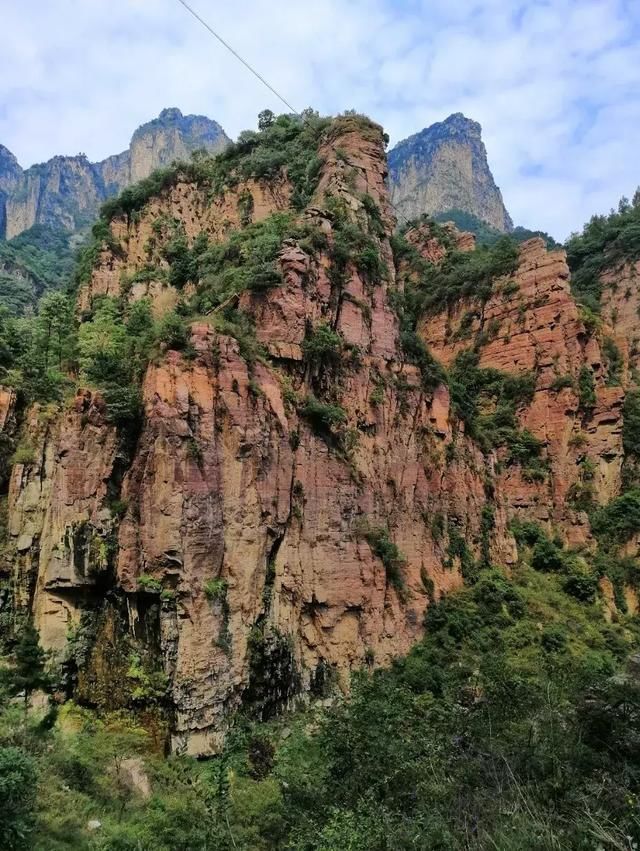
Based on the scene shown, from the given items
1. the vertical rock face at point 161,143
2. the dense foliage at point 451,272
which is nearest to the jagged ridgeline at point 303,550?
the dense foliage at point 451,272

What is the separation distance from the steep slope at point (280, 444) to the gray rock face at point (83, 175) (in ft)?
269

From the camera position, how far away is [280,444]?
19281 millimetres

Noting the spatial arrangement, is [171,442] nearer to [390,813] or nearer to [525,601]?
[390,813]

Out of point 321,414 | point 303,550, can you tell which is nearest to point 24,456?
point 303,550

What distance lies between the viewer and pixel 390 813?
12062mm

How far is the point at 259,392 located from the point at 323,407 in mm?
3122

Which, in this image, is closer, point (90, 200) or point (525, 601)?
point (525, 601)

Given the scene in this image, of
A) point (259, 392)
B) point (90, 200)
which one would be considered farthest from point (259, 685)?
point (90, 200)

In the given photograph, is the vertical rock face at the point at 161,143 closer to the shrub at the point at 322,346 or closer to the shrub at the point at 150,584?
the shrub at the point at 322,346

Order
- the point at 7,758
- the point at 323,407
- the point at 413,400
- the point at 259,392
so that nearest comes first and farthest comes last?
the point at 7,758, the point at 259,392, the point at 323,407, the point at 413,400

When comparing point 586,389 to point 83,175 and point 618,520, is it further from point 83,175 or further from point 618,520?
point 83,175

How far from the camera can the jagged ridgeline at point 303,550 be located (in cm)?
1268

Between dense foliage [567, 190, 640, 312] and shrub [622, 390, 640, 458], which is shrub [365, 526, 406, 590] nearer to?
shrub [622, 390, 640, 458]

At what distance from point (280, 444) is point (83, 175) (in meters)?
117
